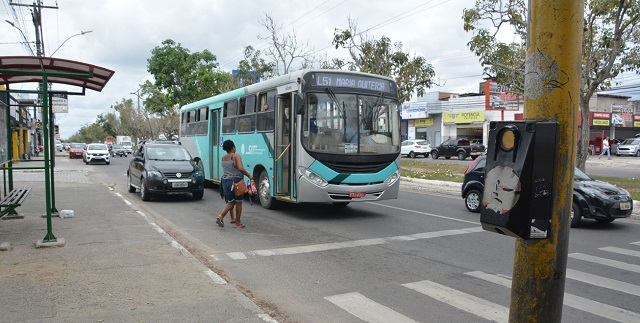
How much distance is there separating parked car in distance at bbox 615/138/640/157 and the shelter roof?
1785 inches

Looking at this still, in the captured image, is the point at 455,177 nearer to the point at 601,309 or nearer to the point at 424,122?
the point at 601,309

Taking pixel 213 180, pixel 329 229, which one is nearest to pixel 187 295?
pixel 329 229

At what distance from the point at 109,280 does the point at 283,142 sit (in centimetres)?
622

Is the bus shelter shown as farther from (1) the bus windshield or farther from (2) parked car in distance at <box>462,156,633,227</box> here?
(2) parked car in distance at <box>462,156,633,227</box>

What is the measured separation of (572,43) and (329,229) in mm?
7696

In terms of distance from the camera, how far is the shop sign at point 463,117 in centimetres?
4622

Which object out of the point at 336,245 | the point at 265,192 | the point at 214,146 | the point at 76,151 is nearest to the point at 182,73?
the point at 76,151

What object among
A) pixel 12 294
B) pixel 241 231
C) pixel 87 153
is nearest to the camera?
pixel 12 294

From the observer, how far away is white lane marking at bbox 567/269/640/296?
6039 mm

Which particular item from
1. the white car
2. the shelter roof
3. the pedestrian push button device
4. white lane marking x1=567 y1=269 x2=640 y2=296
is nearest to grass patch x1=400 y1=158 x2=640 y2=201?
white lane marking x1=567 y1=269 x2=640 y2=296

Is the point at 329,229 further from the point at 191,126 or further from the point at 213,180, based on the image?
the point at 191,126

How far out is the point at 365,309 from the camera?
5258 mm

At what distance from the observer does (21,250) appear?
7449 millimetres

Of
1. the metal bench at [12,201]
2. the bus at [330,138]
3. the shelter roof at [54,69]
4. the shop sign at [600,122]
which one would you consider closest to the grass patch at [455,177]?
the bus at [330,138]
